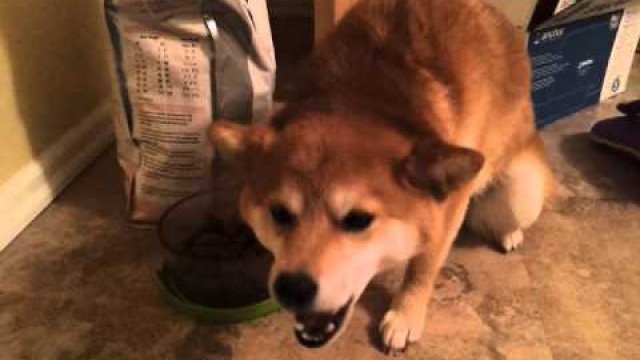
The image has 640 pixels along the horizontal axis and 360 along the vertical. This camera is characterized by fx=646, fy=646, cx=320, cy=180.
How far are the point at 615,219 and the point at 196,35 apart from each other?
1.12 meters

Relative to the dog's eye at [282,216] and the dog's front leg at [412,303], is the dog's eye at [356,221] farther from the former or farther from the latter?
the dog's front leg at [412,303]

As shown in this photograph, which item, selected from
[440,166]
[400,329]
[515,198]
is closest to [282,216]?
[440,166]

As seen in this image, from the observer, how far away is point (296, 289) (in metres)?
0.96

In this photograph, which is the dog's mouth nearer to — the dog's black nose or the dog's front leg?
the dog's black nose

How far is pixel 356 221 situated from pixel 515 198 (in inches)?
24.8

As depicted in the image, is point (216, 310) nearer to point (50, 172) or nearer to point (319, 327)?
point (319, 327)

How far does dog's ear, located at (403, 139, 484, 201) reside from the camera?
0.96m

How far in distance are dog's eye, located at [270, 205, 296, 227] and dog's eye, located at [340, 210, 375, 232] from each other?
8cm

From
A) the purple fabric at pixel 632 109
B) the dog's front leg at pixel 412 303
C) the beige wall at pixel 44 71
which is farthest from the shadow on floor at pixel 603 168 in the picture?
the beige wall at pixel 44 71

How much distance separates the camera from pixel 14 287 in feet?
4.55

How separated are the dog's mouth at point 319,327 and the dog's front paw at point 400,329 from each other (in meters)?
0.21

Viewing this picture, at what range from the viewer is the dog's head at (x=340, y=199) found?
974 mm

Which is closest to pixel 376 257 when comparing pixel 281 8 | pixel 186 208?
pixel 186 208

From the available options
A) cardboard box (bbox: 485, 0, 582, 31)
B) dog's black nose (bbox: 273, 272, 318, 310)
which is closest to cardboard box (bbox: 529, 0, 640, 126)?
cardboard box (bbox: 485, 0, 582, 31)
